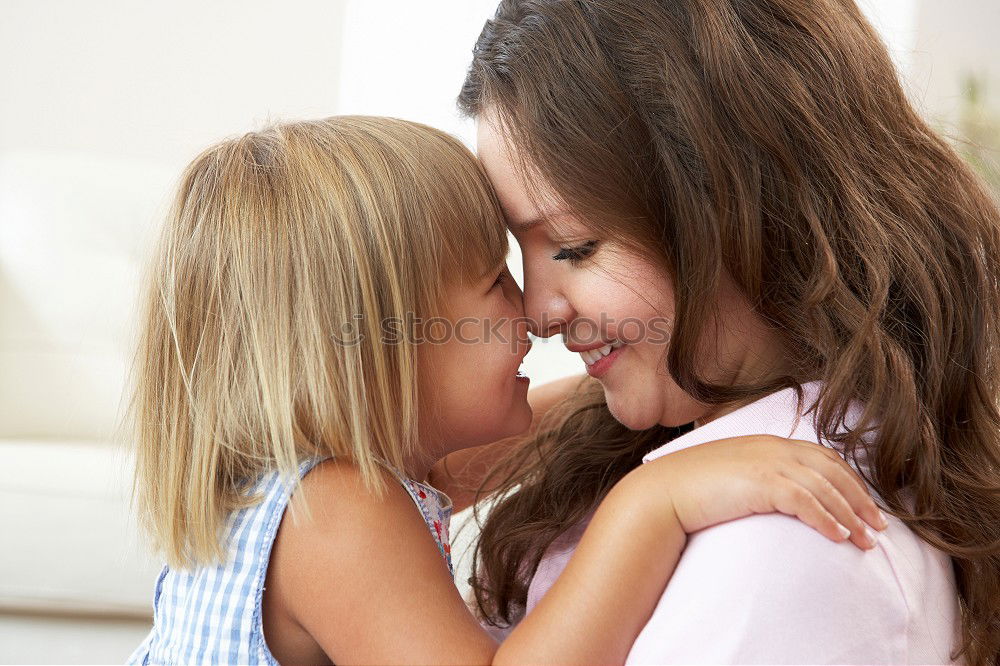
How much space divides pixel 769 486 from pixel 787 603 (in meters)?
0.09

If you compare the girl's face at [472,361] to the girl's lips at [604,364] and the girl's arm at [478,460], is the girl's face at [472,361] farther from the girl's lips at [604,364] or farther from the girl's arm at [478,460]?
the girl's arm at [478,460]

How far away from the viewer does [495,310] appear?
3.41 ft

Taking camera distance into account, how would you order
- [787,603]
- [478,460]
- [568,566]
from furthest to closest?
[478,460] → [568,566] → [787,603]

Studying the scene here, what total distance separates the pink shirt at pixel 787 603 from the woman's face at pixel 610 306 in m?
0.29

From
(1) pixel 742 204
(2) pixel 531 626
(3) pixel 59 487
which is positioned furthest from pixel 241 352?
(3) pixel 59 487

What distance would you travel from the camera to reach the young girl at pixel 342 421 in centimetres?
79

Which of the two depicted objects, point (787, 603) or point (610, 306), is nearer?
point (787, 603)

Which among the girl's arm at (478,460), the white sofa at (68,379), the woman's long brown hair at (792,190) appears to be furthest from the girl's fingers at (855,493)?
the white sofa at (68,379)

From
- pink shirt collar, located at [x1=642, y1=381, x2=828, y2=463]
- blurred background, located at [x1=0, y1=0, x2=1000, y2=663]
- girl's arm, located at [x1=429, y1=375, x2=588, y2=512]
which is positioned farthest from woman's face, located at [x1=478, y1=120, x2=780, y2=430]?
blurred background, located at [x1=0, y1=0, x2=1000, y2=663]

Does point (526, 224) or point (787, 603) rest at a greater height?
point (526, 224)

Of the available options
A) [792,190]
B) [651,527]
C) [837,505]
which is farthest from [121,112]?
[837,505]

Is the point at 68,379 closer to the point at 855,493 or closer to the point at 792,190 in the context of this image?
the point at 792,190

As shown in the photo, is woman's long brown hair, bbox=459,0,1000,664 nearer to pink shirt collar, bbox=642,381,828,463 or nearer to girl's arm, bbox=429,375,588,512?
pink shirt collar, bbox=642,381,828,463

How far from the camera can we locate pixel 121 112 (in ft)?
9.96
